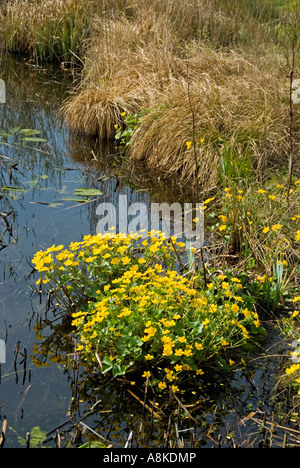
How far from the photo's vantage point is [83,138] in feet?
24.3

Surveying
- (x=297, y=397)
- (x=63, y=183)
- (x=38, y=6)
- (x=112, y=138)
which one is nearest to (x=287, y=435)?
(x=297, y=397)

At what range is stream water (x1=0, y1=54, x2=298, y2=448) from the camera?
9.43ft

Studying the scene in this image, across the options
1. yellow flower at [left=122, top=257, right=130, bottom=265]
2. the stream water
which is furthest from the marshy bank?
yellow flower at [left=122, top=257, right=130, bottom=265]

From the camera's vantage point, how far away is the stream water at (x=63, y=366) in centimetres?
287

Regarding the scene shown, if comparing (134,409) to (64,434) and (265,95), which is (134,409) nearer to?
(64,434)

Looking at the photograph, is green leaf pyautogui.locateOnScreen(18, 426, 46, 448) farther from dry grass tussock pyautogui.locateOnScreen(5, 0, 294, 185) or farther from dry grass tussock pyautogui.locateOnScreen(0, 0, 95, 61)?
dry grass tussock pyautogui.locateOnScreen(0, 0, 95, 61)

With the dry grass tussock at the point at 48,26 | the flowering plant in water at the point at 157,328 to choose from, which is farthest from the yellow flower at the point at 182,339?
the dry grass tussock at the point at 48,26

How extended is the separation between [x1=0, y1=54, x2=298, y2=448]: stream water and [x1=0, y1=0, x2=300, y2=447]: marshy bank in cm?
1

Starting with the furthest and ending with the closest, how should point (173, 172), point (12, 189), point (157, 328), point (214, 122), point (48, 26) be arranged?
point (48, 26) → point (173, 172) → point (214, 122) → point (12, 189) → point (157, 328)

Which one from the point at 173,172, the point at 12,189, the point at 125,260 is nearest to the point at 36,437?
the point at 125,260

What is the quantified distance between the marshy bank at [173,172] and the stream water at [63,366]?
1 centimetres

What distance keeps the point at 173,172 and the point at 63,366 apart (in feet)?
11.4

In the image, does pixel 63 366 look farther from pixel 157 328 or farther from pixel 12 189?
pixel 12 189

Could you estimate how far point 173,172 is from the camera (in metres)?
6.38
